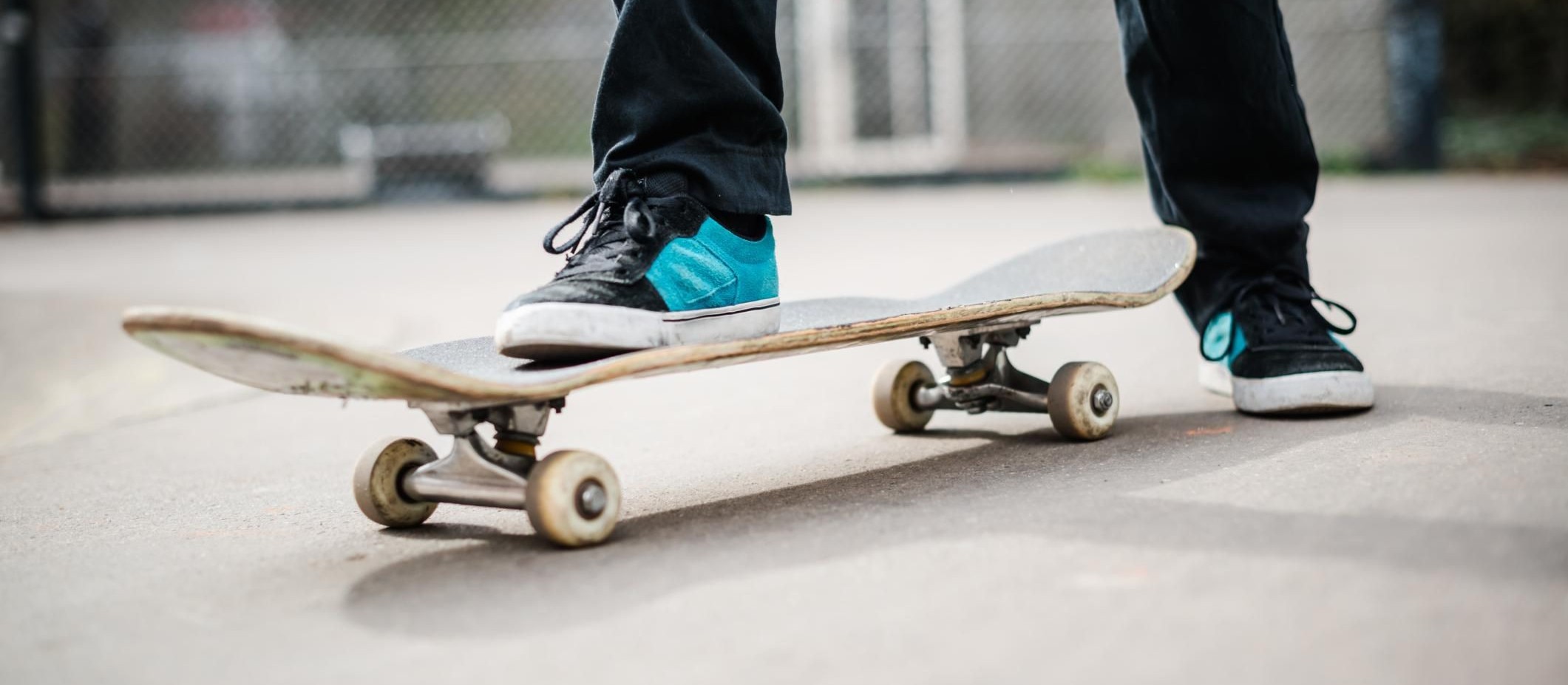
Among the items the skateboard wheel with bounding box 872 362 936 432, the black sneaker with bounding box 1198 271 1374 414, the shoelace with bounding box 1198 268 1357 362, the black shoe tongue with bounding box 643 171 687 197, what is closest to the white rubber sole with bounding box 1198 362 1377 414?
the black sneaker with bounding box 1198 271 1374 414

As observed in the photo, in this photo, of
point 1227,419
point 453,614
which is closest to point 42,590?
point 453,614

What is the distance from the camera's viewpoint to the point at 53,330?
3.86 meters

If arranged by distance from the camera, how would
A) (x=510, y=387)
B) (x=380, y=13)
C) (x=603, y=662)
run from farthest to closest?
(x=380, y=13), (x=510, y=387), (x=603, y=662)

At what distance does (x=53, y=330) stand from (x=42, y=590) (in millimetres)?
2764

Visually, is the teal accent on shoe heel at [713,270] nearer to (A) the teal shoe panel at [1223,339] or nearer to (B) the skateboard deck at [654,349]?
(B) the skateboard deck at [654,349]

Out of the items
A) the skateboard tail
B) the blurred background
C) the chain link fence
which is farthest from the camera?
the chain link fence

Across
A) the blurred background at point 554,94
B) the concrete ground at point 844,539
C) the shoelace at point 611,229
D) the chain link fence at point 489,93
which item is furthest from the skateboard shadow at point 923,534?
the chain link fence at point 489,93

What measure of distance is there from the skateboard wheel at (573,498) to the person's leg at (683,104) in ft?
1.28

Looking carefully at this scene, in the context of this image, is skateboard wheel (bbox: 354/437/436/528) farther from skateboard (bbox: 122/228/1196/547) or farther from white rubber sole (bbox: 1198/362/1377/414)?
white rubber sole (bbox: 1198/362/1377/414)

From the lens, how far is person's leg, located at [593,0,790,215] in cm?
167

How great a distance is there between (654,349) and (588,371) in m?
0.14

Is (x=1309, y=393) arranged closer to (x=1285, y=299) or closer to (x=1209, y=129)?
(x=1285, y=299)

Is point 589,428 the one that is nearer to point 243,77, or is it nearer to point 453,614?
point 453,614

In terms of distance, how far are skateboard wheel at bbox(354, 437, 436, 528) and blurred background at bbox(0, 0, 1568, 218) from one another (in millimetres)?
7611
